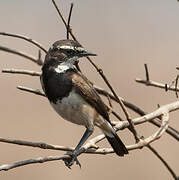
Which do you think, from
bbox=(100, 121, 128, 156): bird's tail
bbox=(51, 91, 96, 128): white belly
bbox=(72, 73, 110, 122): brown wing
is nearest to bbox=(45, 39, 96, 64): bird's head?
bbox=(72, 73, 110, 122): brown wing

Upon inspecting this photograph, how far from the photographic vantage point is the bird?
479cm

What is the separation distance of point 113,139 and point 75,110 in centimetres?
50

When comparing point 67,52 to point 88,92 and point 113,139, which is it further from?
point 113,139

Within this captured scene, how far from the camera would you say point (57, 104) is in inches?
188

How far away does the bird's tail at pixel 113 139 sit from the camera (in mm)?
5023

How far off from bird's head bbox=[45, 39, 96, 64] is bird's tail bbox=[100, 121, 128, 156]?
1.87 feet

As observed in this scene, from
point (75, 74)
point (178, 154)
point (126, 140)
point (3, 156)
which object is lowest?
point (75, 74)

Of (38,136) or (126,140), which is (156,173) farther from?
(38,136)

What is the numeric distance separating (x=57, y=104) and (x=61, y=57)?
15.7 inches

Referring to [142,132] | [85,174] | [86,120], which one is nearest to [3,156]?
[85,174]

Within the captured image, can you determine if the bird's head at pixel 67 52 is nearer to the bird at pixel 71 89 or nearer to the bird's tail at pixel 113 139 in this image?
the bird at pixel 71 89

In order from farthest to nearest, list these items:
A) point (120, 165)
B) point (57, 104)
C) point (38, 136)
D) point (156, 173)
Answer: point (38, 136) → point (120, 165) → point (156, 173) → point (57, 104)

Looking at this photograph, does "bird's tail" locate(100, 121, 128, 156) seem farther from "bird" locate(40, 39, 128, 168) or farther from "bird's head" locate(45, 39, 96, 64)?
"bird's head" locate(45, 39, 96, 64)

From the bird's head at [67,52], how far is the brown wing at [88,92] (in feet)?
0.47
